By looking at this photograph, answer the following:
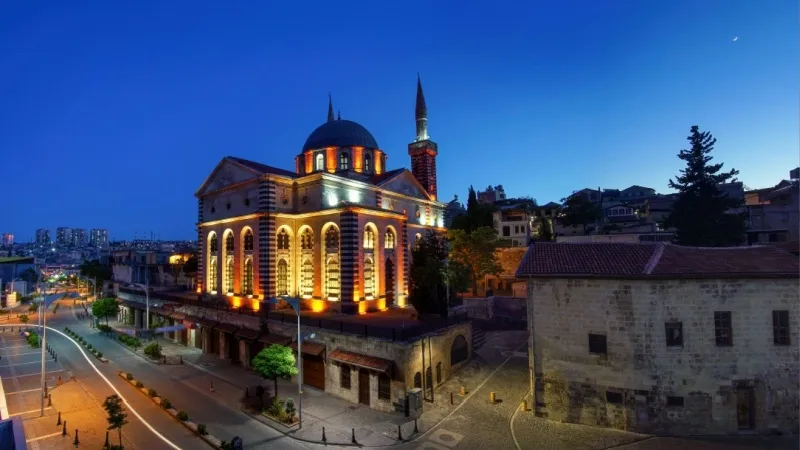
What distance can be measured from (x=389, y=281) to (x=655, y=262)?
872 inches

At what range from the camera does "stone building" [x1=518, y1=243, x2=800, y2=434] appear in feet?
57.8

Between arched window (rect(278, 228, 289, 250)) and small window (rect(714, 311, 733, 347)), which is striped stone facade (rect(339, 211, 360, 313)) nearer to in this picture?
arched window (rect(278, 228, 289, 250))

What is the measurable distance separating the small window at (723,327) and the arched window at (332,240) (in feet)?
80.5

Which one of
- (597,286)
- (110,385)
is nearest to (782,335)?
(597,286)

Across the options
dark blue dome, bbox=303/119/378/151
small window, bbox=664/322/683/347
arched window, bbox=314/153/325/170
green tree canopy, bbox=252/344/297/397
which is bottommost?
green tree canopy, bbox=252/344/297/397

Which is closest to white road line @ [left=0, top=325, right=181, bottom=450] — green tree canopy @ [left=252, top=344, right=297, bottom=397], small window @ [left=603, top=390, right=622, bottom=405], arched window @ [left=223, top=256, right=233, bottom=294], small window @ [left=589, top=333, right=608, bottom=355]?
green tree canopy @ [left=252, top=344, right=297, bottom=397]

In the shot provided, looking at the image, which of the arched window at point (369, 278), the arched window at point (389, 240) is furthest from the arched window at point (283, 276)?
the arched window at point (389, 240)

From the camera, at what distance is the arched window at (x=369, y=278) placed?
110 feet

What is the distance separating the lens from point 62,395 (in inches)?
942

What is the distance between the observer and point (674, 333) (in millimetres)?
18062

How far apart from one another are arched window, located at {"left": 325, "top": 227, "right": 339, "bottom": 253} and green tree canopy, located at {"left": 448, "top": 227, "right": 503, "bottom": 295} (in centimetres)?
1665

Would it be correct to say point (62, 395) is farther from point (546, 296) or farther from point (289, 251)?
point (546, 296)

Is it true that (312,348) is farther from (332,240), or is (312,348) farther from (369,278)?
(332,240)

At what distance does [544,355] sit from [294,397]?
14.2m
